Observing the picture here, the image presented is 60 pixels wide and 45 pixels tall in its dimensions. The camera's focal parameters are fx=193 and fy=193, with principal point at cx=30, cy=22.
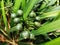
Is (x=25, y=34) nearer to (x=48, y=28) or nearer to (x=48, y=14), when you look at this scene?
(x=48, y=28)

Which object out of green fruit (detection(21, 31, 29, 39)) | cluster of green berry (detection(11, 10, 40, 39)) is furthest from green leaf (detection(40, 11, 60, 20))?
green fruit (detection(21, 31, 29, 39))

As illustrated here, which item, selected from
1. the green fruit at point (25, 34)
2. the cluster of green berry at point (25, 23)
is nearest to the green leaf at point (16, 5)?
the cluster of green berry at point (25, 23)

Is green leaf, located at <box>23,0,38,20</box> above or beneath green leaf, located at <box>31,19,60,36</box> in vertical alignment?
above

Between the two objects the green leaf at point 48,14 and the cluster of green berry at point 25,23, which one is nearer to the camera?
the cluster of green berry at point 25,23

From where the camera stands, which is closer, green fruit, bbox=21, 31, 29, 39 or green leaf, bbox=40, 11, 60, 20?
green fruit, bbox=21, 31, 29, 39

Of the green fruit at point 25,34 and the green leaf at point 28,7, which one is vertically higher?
the green leaf at point 28,7

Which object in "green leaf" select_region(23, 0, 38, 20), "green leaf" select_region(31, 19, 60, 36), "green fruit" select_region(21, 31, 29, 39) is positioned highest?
"green leaf" select_region(23, 0, 38, 20)

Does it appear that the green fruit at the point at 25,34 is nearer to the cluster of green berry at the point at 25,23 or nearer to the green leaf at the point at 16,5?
the cluster of green berry at the point at 25,23

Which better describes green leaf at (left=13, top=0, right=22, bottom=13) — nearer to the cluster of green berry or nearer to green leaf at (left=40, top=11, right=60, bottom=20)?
the cluster of green berry

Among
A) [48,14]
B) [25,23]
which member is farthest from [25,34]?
[48,14]

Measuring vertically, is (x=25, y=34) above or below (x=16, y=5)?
below

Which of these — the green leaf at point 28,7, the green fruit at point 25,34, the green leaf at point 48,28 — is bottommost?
the green fruit at point 25,34

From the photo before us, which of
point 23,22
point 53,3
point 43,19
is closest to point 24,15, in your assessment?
point 23,22
